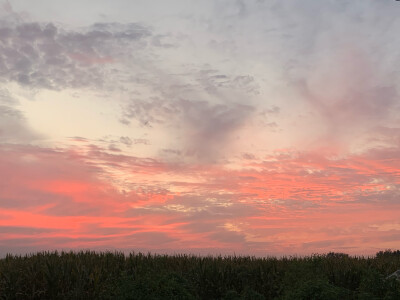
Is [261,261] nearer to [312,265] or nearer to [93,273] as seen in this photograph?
[312,265]

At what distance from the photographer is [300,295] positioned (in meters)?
15.1

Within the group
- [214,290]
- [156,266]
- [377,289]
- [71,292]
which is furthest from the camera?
[156,266]

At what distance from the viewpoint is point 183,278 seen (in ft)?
57.5

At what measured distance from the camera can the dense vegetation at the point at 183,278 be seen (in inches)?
627

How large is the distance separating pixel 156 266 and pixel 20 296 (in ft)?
18.4

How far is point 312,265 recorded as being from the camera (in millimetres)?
21578

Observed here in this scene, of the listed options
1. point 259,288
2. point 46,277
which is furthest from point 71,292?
point 259,288

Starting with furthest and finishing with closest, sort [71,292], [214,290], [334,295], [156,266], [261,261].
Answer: [261,261] → [156,266] → [214,290] → [71,292] → [334,295]

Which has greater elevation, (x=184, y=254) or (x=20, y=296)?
(x=184, y=254)

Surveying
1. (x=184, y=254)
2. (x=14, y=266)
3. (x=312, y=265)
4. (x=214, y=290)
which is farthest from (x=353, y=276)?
(x=14, y=266)

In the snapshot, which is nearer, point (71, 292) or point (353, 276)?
point (71, 292)

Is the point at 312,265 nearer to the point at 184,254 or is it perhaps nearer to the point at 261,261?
the point at 261,261

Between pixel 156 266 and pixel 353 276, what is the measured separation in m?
8.67

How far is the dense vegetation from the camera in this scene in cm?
1593
